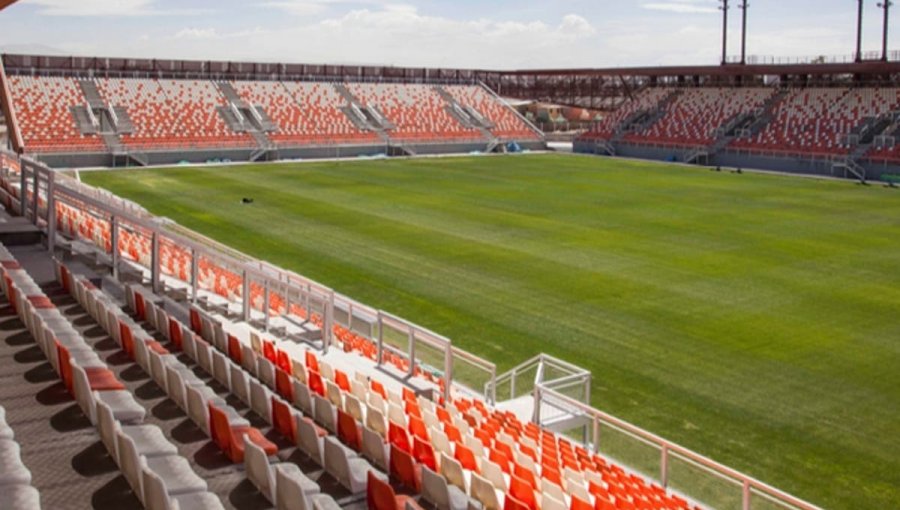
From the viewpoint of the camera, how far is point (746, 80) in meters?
60.2

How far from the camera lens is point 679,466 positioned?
11.2 m

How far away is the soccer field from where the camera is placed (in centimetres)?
1336

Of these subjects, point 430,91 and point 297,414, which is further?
point 430,91

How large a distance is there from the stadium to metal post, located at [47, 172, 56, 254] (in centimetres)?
8

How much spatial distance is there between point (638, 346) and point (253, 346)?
7782 millimetres

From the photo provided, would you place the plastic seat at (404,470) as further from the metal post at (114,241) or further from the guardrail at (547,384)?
the metal post at (114,241)

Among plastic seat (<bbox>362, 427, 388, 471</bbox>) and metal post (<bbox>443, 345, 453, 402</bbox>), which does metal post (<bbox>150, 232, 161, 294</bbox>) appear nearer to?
metal post (<bbox>443, 345, 453, 402</bbox>)

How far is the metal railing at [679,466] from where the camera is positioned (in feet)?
29.2

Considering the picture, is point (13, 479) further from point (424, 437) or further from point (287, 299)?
point (287, 299)

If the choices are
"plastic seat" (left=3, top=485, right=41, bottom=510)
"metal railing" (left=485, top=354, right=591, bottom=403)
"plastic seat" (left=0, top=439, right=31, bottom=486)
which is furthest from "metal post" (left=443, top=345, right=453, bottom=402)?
"plastic seat" (left=3, top=485, right=41, bottom=510)

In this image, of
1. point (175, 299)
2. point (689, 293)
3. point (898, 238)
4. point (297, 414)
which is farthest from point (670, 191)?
point (297, 414)

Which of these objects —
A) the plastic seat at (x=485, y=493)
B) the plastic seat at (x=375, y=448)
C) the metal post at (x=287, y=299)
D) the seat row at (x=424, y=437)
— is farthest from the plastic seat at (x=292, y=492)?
the metal post at (x=287, y=299)

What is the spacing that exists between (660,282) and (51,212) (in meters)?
13.4

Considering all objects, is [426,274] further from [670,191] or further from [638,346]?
[670,191]
